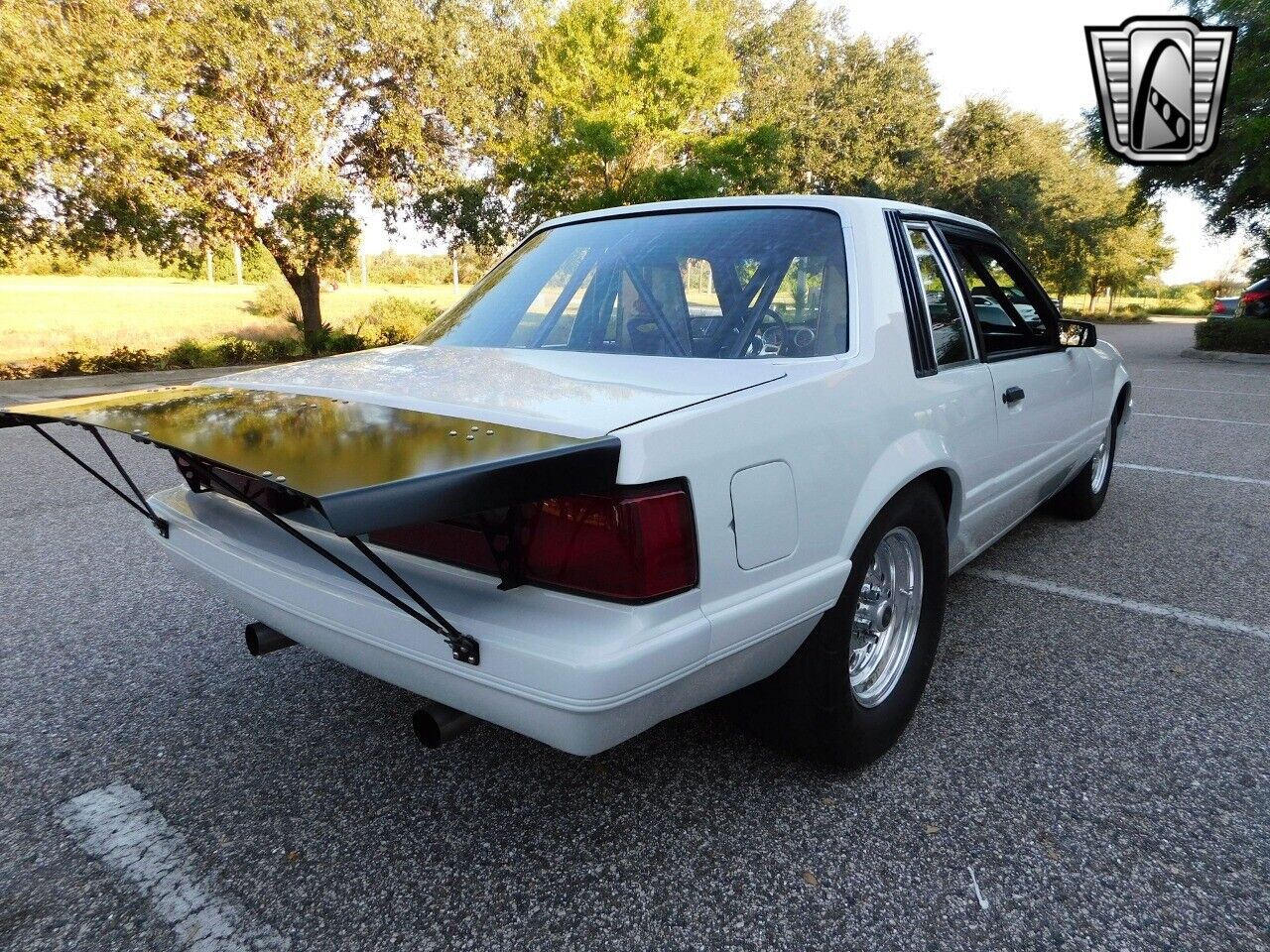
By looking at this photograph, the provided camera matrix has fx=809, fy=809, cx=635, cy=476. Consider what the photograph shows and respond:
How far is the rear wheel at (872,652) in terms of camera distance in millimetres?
2018

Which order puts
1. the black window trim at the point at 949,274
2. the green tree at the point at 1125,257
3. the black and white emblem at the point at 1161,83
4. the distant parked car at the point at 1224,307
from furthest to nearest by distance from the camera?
the green tree at the point at 1125,257, the distant parked car at the point at 1224,307, the black and white emblem at the point at 1161,83, the black window trim at the point at 949,274

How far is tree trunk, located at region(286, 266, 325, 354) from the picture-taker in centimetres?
1559

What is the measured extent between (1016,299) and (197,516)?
3365mm

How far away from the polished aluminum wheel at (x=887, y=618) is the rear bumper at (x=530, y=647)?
1.69 feet

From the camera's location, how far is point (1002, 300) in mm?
3326

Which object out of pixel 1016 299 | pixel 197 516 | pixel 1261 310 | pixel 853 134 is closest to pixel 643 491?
pixel 197 516

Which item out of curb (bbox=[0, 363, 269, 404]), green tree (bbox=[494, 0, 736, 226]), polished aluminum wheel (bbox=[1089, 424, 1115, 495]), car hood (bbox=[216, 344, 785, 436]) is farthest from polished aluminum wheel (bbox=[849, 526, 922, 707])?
green tree (bbox=[494, 0, 736, 226])

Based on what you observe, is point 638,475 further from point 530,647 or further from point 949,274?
point 949,274

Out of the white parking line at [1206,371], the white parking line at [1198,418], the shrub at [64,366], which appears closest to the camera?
the white parking line at [1198,418]

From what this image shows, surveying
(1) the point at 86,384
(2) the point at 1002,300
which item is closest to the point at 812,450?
(2) the point at 1002,300

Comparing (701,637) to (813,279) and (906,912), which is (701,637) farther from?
(813,279)

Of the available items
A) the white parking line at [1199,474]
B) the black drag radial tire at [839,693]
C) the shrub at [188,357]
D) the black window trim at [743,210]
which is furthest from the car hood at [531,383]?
the shrub at [188,357]

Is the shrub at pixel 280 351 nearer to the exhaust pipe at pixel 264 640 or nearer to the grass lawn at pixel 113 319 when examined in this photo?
the grass lawn at pixel 113 319

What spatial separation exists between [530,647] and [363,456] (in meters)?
0.46
